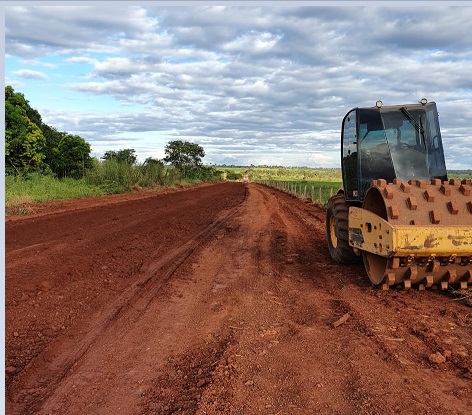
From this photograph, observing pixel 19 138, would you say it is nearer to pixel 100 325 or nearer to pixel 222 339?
pixel 100 325

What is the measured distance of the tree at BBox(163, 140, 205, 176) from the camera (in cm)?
6081

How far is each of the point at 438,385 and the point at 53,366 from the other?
131 inches

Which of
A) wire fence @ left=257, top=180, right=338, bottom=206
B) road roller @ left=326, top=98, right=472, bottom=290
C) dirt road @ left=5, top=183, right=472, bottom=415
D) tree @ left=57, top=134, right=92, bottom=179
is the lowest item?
dirt road @ left=5, top=183, right=472, bottom=415

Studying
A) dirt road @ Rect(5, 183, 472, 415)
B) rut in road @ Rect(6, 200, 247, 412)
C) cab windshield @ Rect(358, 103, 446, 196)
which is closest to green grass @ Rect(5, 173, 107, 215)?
dirt road @ Rect(5, 183, 472, 415)

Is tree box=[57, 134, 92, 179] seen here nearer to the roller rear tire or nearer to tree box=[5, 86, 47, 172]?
tree box=[5, 86, 47, 172]

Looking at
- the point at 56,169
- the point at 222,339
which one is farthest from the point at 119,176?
the point at 222,339

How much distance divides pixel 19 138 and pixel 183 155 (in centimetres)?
3844

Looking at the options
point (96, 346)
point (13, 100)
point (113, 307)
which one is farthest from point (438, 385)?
point (13, 100)

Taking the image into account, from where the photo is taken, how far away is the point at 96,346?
16.6 feet

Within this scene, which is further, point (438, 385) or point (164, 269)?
point (164, 269)

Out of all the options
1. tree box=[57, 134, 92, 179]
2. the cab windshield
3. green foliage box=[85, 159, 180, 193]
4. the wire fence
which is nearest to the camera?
the cab windshield

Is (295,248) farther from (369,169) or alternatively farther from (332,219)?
(369,169)

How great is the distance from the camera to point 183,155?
62781 millimetres

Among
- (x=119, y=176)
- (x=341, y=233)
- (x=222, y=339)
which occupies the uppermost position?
(x=119, y=176)
